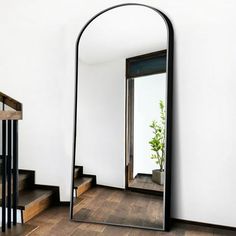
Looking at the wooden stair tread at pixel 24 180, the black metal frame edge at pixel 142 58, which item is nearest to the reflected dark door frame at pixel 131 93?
the black metal frame edge at pixel 142 58

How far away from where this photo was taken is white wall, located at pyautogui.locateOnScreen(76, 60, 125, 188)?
2.54 metres

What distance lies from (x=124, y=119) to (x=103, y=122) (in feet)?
0.67

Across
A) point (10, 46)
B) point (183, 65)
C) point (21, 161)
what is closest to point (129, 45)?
point (183, 65)

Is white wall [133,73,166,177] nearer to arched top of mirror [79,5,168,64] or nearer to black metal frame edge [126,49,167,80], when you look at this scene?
black metal frame edge [126,49,167,80]

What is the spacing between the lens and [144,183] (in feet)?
8.07

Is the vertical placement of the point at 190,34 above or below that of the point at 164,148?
above

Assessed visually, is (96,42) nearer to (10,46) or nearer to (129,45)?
(129,45)

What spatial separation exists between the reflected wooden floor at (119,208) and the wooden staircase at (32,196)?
0.38m

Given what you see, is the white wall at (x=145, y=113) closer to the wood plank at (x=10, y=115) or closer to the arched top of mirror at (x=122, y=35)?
the arched top of mirror at (x=122, y=35)

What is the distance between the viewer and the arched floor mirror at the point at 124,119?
2402 millimetres

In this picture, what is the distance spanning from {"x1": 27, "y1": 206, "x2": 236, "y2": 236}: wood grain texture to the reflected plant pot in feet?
1.34

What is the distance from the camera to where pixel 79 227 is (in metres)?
2.33

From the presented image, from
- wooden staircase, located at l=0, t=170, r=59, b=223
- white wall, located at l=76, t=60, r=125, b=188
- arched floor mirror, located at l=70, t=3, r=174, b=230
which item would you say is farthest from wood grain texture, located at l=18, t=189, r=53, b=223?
white wall, located at l=76, t=60, r=125, b=188

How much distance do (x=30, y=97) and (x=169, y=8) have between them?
1.73m
